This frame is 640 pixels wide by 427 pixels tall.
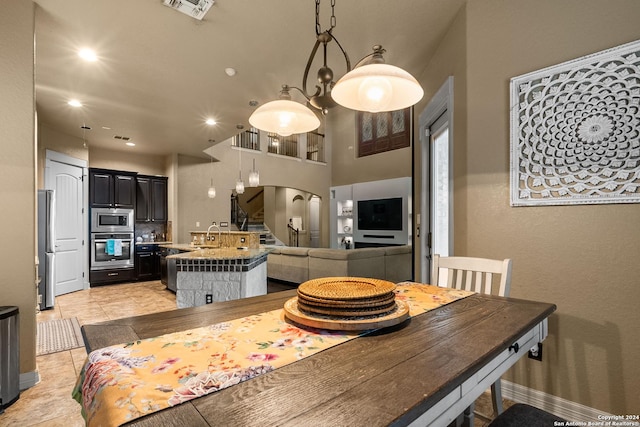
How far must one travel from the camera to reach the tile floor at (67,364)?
1963 millimetres

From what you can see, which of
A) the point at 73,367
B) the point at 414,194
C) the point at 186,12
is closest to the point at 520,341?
the point at 414,194

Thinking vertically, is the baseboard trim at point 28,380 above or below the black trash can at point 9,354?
below

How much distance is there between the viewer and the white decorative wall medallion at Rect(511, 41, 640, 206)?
5.32ft

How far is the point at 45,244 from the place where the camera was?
400 centimetres

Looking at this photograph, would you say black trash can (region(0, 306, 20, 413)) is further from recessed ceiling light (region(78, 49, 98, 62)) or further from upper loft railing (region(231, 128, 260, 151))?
Answer: upper loft railing (region(231, 128, 260, 151))

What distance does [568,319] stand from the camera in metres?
1.81

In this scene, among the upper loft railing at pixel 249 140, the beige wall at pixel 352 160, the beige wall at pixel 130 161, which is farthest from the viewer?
the beige wall at pixel 352 160

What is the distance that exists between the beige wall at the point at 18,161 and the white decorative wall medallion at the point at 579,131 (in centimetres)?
329

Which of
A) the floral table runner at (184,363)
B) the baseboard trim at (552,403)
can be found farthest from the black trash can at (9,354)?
the baseboard trim at (552,403)

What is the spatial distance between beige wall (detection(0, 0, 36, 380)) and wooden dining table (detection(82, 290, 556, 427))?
1.66m

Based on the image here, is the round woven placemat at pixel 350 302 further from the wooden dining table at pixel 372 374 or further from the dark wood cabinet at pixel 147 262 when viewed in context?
the dark wood cabinet at pixel 147 262

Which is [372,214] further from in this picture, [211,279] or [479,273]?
[479,273]

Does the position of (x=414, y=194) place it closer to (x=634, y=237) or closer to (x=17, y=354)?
(x=634, y=237)

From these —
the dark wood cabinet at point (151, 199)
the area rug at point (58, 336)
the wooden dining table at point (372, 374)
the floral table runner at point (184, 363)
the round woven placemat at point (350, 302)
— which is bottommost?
the area rug at point (58, 336)
